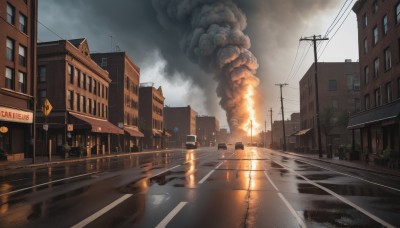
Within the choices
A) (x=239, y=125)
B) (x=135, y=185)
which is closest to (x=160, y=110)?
(x=239, y=125)

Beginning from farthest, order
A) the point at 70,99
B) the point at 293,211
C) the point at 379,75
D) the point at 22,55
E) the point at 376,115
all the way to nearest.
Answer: the point at 70,99
the point at 22,55
the point at 379,75
the point at 376,115
the point at 293,211

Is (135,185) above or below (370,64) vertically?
below

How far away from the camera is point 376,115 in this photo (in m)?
29.2

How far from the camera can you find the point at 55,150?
42438mm

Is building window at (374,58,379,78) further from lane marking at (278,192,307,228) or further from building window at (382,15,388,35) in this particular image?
lane marking at (278,192,307,228)

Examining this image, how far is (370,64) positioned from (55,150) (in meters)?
33.4

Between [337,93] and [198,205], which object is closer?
[198,205]

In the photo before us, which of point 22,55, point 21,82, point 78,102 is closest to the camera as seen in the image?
point 21,82

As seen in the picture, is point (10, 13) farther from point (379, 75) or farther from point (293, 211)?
point (293, 211)

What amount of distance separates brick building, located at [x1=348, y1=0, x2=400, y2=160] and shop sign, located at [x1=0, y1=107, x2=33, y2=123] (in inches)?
1091

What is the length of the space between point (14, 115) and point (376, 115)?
28541 mm

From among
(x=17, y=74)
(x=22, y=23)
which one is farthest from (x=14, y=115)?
(x=22, y=23)

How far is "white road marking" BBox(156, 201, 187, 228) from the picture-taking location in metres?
7.54

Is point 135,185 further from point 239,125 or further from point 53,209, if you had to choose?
point 239,125
